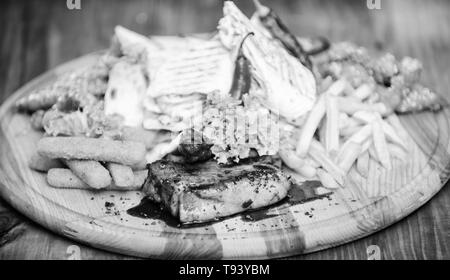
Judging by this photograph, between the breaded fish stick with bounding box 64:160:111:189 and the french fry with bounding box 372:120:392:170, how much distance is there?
2093 mm

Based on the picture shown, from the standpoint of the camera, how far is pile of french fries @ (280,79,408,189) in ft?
19.4

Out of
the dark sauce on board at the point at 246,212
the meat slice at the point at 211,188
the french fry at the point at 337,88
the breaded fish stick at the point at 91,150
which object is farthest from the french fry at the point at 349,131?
the breaded fish stick at the point at 91,150

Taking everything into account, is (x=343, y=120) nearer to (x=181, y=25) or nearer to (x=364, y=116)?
(x=364, y=116)

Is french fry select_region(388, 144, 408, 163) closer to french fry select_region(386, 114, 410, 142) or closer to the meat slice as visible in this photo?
french fry select_region(386, 114, 410, 142)

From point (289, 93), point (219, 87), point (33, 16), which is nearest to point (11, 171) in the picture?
point (219, 87)

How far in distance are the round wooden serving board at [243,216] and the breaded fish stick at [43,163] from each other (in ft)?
0.21

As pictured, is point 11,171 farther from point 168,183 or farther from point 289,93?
point 289,93

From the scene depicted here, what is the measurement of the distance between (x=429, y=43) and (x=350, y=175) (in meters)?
3.53

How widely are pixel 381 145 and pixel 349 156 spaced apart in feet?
1.00

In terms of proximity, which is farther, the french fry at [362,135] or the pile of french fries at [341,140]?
the french fry at [362,135]

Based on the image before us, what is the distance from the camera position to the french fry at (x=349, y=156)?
593 cm

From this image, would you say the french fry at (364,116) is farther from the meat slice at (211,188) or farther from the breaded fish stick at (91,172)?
the breaded fish stick at (91,172)

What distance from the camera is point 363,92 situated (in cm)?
659
